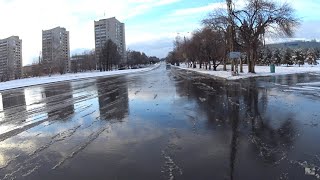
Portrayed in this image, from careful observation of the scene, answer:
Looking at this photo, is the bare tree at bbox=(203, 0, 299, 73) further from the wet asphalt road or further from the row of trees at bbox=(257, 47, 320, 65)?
the row of trees at bbox=(257, 47, 320, 65)

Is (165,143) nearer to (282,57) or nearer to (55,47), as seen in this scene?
(282,57)

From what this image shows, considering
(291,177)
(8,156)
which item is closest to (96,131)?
(8,156)

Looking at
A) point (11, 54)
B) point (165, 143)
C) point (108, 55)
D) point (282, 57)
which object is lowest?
point (165, 143)

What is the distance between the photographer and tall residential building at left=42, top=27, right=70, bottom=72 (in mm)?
113562

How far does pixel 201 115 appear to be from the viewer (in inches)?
538

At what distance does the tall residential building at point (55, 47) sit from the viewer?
114 metres

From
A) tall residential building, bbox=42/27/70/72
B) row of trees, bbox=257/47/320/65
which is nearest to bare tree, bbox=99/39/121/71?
tall residential building, bbox=42/27/70/72

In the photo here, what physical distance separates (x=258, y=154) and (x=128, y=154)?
2506 mm

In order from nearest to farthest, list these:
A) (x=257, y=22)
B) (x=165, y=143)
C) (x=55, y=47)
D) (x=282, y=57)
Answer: (x=165, y=143) < (x=257, y=22) < (x=282, y=57) < (x=55, y=47)

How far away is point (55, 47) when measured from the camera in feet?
420

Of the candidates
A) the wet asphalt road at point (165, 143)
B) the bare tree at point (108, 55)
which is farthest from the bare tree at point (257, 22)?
the bare tree at point (108, 55)

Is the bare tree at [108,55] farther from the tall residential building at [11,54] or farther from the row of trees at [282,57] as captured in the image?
the row of trees at [282,57]

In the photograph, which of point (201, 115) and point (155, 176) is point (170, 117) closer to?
point (201, 115)

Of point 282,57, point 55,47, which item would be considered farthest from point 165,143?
point 55,47
